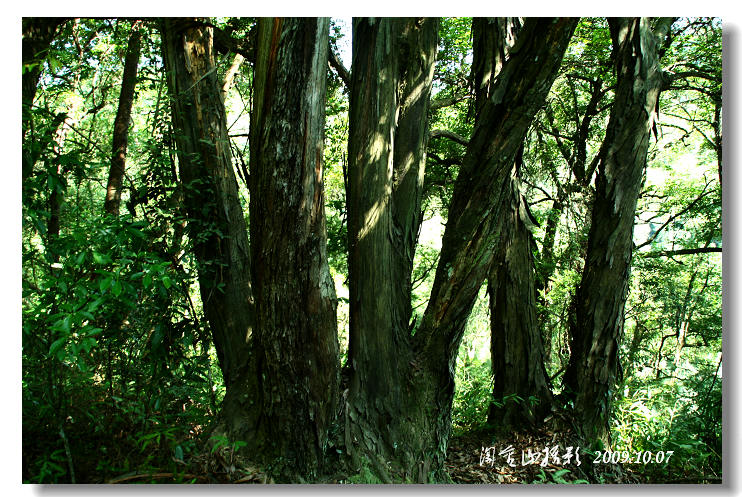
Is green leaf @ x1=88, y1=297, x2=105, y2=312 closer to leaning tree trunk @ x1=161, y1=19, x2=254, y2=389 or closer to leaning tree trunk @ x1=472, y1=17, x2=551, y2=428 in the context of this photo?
leaning tree trunk @ x1=161, y1=19, x2=254, y2=389

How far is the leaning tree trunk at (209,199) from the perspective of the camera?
2.66 m

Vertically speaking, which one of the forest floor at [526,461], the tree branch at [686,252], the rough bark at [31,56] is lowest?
the forest floor at [526,461]

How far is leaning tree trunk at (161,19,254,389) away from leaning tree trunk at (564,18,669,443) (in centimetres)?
198

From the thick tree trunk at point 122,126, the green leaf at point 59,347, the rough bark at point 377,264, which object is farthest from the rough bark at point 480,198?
the thick tree trunk at point 122,126

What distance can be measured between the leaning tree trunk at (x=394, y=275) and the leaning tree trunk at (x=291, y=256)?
0.92ft

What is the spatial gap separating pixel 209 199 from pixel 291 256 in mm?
829

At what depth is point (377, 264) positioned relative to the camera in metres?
2.56

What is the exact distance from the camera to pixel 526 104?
7.52 ft

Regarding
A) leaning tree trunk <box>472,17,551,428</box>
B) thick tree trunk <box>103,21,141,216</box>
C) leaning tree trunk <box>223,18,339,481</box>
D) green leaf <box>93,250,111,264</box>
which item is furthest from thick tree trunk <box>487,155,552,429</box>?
thick tree trunk <box>103,21,141,216</box>

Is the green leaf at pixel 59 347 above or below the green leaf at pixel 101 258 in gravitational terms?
below

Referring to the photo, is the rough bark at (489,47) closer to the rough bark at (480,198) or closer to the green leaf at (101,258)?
the rough bark at (480,198)

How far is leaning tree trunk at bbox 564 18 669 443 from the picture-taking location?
288cm

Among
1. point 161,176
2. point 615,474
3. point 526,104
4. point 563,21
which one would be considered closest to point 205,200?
point 161,176

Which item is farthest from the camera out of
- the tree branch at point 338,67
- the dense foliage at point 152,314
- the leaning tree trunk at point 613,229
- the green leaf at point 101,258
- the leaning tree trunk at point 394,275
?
the tree branch at point 338,67
